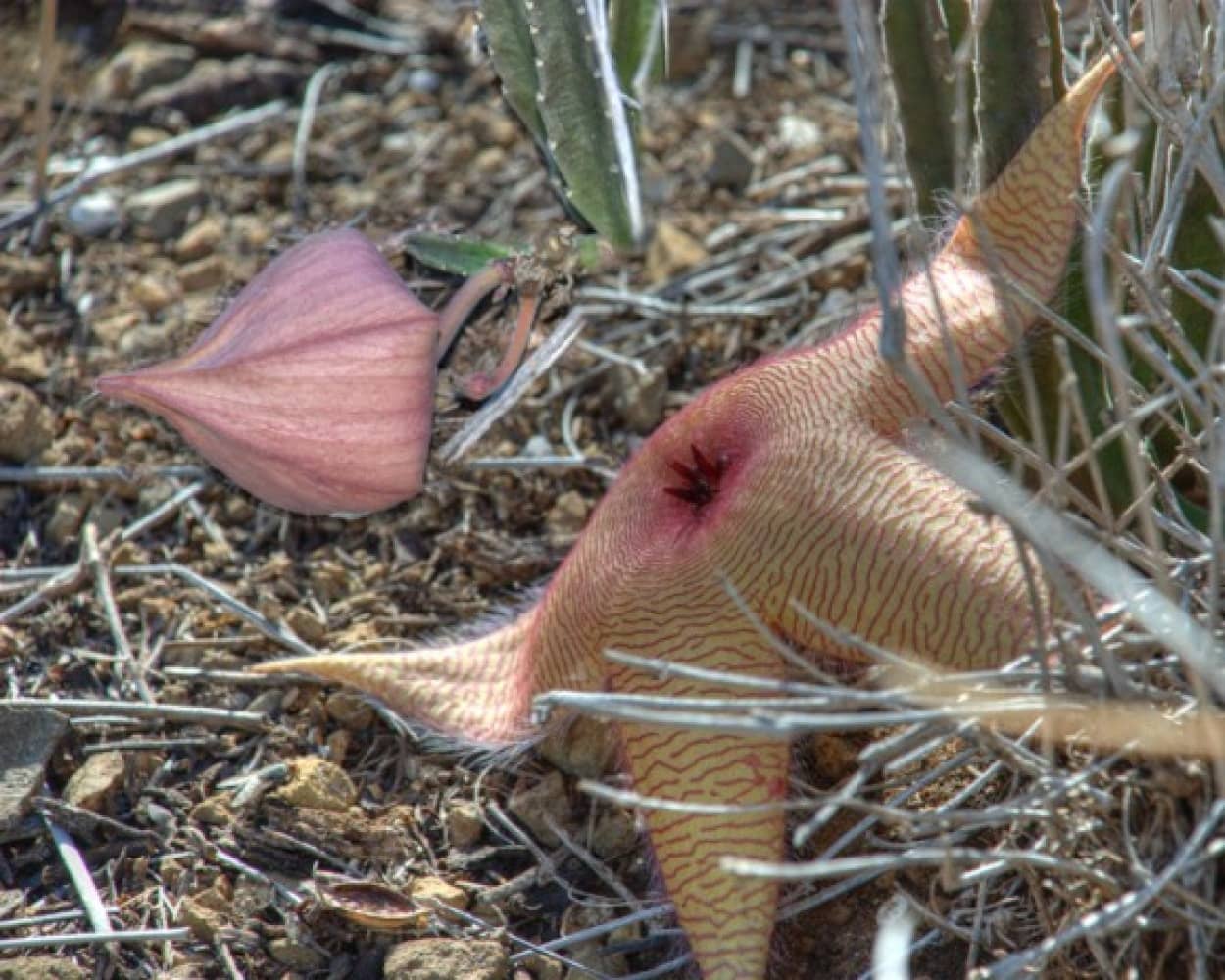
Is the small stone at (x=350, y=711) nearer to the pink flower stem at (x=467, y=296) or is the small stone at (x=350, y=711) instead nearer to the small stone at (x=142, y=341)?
the pink flower stem at (x=467, y=296)

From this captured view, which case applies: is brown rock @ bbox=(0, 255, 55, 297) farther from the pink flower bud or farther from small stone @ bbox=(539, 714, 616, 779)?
small stone @ bbox=(539, 714, 616, 779)

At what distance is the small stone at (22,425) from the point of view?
194 cm

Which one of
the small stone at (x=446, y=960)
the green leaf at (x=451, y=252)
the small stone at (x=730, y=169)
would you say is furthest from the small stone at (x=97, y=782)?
the small stone at (x=730, y=169)

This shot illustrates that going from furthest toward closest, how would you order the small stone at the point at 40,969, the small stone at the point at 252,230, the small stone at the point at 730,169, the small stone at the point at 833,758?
the small stone at the point at 730,169
the small stone at the point at 252,230
the small stone at the point at 833,758
the small stone at the point at 40,969

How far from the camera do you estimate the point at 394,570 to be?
1843mm

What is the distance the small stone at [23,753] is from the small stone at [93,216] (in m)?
1.00

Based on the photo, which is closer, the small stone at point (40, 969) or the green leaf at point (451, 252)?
the small stone at point (40, 969)

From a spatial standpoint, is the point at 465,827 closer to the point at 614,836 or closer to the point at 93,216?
the point at 614,836

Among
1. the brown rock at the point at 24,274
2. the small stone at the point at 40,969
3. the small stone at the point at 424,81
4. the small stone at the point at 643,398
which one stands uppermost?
the small stone at the point at 424,81

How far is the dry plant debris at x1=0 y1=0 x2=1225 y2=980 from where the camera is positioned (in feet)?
3.96

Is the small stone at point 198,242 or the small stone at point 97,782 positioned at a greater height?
the small stone at point 198,242

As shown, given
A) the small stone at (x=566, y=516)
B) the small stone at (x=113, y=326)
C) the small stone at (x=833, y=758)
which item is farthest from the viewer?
the small stone at (x=113, y=326)

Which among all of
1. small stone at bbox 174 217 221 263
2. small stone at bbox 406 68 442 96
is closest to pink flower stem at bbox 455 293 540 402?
small stone at bbox 174 217 221 263

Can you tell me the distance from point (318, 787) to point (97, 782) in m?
0.22
